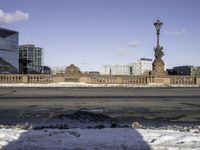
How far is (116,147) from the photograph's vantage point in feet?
24.3

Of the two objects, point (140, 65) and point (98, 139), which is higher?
point (140, 65)

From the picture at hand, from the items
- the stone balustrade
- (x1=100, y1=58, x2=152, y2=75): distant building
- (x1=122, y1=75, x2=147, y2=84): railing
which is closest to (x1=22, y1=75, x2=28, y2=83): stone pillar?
the stone balustrade

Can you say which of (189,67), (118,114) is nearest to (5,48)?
(189,67)

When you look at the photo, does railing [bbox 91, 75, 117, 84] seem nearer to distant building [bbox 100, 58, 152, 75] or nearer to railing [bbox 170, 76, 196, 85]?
railing [bbox 170, 76, 196, 85]

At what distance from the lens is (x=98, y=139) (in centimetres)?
799

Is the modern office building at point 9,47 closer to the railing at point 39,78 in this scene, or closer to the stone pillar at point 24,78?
the railing at point 39,78

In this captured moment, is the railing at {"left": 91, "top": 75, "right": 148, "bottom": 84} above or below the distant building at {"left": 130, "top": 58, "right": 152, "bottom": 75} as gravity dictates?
below

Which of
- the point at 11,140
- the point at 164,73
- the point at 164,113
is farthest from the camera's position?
the point at 164,73

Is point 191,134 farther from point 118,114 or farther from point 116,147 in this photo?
point 118,114

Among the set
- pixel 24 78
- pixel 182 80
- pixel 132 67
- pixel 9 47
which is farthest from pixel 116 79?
pixel 9 47

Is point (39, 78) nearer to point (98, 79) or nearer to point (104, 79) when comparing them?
point (98, 79)

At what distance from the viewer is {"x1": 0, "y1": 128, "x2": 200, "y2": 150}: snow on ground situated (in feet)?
24.4

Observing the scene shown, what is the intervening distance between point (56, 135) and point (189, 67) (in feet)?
316

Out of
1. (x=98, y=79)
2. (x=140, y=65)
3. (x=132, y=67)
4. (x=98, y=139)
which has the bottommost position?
(x=98, y=139)
